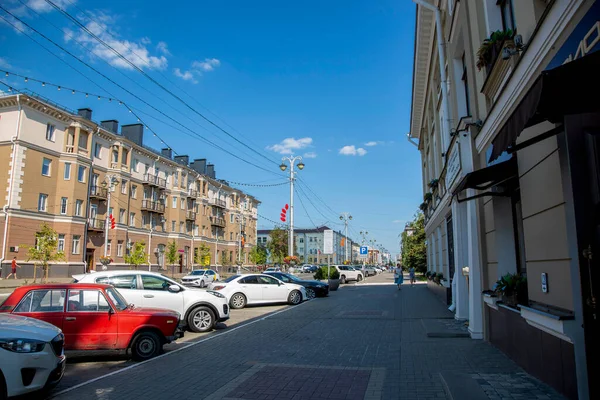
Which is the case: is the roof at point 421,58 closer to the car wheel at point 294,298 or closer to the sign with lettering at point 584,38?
the car wheel at point 294,298

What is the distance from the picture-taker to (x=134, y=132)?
5134 cm

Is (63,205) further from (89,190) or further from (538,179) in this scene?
(538,179)

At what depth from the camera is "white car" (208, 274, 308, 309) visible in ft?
58.9

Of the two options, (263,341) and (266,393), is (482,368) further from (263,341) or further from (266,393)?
(263,341)

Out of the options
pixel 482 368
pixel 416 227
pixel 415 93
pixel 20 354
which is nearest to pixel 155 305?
pixel 20 354

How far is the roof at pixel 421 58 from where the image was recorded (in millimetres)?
17594

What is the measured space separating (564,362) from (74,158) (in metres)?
41.9

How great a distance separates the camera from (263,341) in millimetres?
9938

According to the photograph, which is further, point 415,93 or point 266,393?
point 415,93

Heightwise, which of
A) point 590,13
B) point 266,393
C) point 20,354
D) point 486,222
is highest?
point 590,13

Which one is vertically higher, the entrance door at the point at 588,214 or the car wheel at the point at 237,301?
the entrance door at the point at 588,214

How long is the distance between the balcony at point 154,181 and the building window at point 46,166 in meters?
13.7

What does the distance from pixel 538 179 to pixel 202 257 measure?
2178 inches

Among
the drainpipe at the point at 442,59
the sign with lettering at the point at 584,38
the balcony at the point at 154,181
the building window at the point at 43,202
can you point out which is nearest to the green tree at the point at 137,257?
the balcony at the point at 154,181
